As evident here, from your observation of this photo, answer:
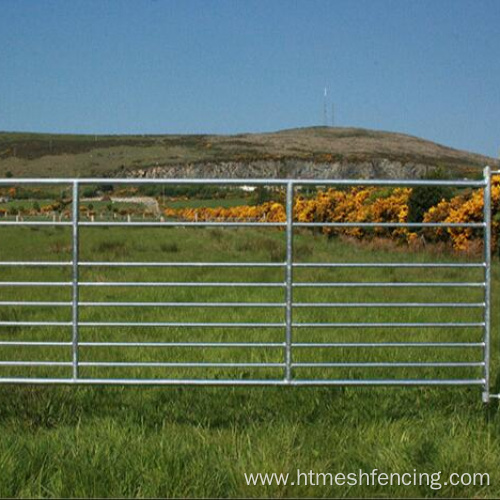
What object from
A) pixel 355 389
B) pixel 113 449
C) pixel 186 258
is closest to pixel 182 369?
pixel 355 389

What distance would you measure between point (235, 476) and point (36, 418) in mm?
1777

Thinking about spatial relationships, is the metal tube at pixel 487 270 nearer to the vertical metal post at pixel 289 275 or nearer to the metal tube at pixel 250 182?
the metal tube at pixel 250 182

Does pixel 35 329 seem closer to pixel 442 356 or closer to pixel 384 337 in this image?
pixel 384 337

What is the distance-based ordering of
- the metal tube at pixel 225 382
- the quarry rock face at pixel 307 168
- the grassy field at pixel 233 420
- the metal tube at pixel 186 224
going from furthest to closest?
the quarry rock face at pixel 307 168 → the metal tube at pixel 225 382 → the metal tube at pixel 186 224 → the grassy field at pixel 233 420

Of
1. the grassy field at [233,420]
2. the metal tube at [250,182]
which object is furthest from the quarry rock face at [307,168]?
the metal tube at [250,182]

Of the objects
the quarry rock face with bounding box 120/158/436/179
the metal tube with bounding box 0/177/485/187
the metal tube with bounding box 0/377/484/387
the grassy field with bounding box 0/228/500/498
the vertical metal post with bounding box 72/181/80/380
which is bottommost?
the grassy field with bounding box 0/228/500/498

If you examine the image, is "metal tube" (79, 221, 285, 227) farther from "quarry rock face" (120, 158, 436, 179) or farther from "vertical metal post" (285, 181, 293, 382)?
"quarry rock face" (120, 158, 436, 179)

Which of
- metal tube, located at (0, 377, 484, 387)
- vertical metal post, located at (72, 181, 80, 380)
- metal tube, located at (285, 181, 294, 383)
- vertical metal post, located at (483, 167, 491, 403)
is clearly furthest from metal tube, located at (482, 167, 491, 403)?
vertical metal post, located at (72, 181, 80, 380)

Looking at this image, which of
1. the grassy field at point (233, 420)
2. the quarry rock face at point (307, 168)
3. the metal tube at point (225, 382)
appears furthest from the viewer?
the quarry rock face at point (307, 168)

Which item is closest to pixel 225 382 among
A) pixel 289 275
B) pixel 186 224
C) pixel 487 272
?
pixel 289 275

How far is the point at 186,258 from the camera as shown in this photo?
14.1 m

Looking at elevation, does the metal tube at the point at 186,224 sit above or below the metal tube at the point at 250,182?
below

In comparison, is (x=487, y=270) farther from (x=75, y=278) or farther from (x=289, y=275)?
(x=75, y=278)

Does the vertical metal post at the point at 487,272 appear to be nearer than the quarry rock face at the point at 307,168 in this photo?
Yes
